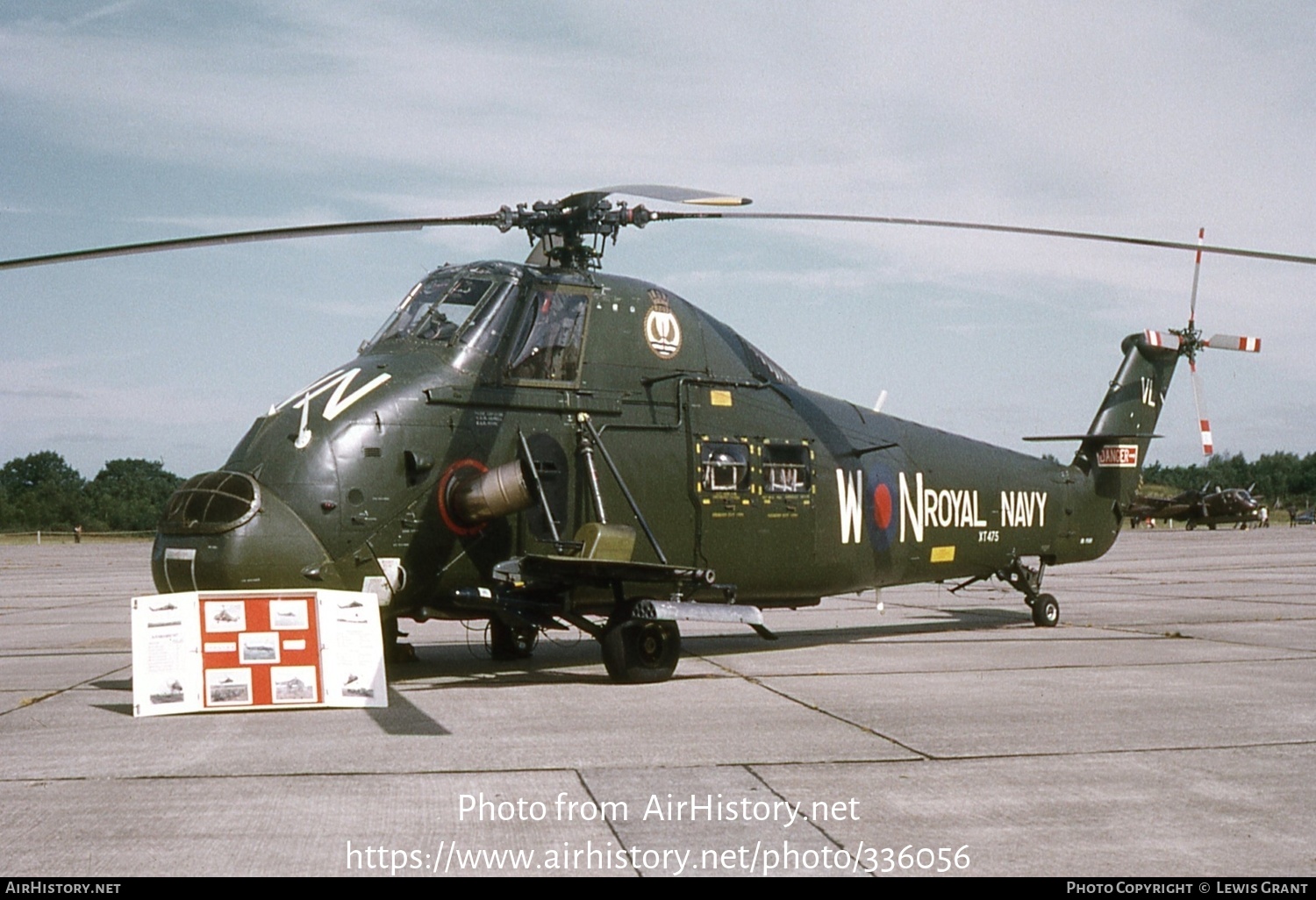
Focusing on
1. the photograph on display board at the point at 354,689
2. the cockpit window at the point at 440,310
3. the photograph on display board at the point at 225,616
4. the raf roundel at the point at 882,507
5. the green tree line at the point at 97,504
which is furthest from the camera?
the green tree line at the point at 97,504

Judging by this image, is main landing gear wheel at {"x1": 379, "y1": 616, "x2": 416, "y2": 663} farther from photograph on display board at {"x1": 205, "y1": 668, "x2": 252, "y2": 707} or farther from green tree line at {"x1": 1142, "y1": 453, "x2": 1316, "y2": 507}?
green tree line at {"x1": 1142, "y1": 453, "x2": 1316, "y2": 507}

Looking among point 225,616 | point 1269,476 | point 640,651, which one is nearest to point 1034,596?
point 640,651

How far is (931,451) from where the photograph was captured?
15820mm

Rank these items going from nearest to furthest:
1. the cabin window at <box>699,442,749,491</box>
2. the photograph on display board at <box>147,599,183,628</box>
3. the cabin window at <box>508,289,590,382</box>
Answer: the photograph on display board at <box>147,599,183,628</box>, the cabin window at <box>508,289,590,382</box>, the cabin window at <box>699,442,749,491</box>

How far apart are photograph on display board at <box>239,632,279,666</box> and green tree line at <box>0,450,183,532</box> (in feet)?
219

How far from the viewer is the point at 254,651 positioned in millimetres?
9938

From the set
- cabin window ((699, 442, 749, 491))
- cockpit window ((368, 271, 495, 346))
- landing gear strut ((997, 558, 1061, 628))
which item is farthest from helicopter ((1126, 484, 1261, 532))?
cockpit window ((368, 271, 495, 346))

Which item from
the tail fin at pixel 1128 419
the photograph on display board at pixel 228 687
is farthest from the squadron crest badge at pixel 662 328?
the tail fin at pixel 1128 419

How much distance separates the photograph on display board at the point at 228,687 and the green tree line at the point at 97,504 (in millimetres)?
66612

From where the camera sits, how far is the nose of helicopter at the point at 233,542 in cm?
1016

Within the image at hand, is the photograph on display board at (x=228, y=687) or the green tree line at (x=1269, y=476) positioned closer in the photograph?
the photograph on display board at (x=228, y=687)

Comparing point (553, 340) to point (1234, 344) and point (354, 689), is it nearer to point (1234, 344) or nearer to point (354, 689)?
point (354, 689)

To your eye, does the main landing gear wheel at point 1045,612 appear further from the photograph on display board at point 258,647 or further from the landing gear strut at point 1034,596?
the photograph on display board at point 258,647

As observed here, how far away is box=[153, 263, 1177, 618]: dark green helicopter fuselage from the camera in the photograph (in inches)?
417
